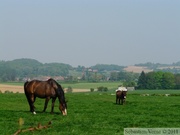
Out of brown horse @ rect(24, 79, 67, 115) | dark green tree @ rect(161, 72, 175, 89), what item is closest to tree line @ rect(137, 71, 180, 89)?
dark green tree @ rect(161, 72, 175, 89)

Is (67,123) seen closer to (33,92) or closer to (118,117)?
(118,117)

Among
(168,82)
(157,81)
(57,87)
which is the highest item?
(57,87)

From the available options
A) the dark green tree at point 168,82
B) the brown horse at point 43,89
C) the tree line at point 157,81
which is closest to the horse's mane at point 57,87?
the brown horse at point 43,89

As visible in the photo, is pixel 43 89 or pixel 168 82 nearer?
pixel 43 89

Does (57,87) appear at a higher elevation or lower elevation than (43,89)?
higher

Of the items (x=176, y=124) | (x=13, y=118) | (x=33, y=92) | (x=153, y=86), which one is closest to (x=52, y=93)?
(x=33, y=92)

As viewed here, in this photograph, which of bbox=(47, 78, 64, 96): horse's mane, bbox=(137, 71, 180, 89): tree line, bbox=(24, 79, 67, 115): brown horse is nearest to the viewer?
bbox=(47, 78, 64, 96): horse's mane

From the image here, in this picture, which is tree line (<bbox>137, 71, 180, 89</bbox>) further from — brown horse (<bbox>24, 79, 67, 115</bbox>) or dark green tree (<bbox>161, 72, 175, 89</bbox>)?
brown horse (<bbox>24, 79, 67, 115</bbox>)

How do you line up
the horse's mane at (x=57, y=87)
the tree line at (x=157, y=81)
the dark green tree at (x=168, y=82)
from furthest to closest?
the dark green tree at (x=168, y=82), the tree line at (x=157, y=81), the horse's mane at (x=57, y=87)

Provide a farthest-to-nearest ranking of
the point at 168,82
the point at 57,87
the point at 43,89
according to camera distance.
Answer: the point at 168,82 < the point at 43,89 < the point at 57,87

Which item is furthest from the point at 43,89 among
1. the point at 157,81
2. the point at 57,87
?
the point at 157,81

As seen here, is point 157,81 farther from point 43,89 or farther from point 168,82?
point 43,89

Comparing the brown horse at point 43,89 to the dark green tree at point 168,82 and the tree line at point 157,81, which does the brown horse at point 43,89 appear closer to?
the tree line at point 157,81

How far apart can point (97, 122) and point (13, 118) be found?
4161 mm
